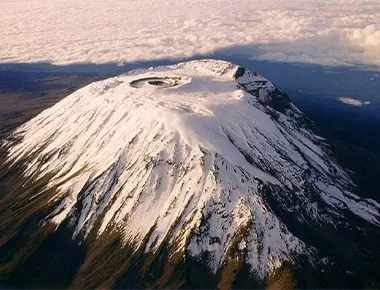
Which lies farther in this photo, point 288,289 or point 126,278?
point 126,278

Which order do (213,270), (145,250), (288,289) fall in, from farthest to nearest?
1. (145,250)
2. (213,270)
3. (288,289)

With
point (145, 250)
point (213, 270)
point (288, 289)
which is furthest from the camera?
point (145, 250)

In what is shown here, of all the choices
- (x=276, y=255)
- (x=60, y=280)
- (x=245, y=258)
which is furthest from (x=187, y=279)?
(x=60, y=280)

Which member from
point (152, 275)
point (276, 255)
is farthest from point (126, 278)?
point (276, 255)

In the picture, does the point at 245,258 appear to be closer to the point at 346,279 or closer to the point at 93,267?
the point at 346,279

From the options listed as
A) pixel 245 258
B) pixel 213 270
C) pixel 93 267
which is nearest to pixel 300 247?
pixel 245 258

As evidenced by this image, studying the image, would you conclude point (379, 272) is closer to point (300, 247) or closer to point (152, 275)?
point (300, 247)

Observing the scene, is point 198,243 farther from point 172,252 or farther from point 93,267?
point 93,267
